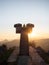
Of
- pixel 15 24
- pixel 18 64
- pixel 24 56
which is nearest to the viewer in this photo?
pixel 18 64

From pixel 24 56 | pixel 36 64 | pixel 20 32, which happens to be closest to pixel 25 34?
pixel 20 32

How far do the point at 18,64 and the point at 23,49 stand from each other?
2.93 meters

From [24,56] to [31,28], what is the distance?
7.27 feet

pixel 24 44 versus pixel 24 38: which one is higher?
pixel 24 38

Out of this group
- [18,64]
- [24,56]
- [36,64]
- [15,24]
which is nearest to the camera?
[18,64]

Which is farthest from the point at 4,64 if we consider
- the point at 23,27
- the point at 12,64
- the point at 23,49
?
the point at 23,27

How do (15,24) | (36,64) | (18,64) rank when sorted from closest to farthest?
(18,64) < (36,64) < (15,24)

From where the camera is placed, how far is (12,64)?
1030 centimetres

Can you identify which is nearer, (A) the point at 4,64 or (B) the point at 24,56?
(A) the point at 4,64

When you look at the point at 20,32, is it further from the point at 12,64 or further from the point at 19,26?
the point at 12,64

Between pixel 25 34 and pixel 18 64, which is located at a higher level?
pixel 25 34

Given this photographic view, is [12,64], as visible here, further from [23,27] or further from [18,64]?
[23,27]

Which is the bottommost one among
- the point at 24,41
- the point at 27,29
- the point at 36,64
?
the point at 36,64

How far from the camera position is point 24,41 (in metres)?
13.0
